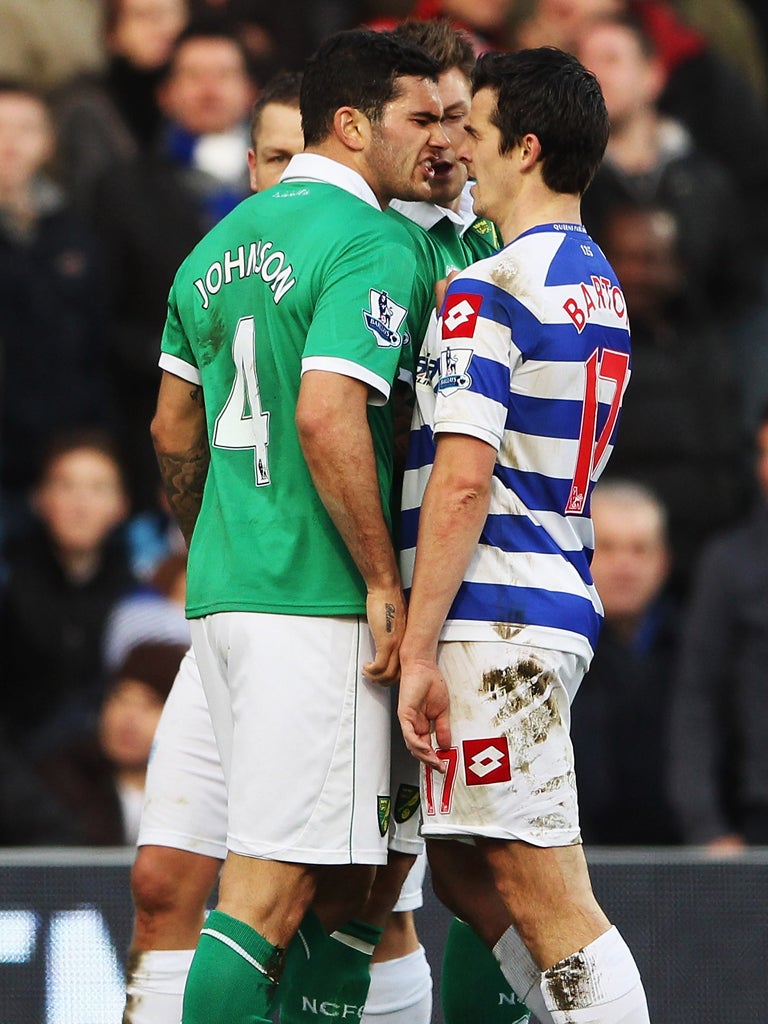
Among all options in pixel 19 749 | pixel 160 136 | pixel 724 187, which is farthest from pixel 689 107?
pixel 19 749

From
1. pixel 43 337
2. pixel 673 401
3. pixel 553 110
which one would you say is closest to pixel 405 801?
pixel 553 110

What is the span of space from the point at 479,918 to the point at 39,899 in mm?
1449

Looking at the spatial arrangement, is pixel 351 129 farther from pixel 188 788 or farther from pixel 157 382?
pixel 157 382

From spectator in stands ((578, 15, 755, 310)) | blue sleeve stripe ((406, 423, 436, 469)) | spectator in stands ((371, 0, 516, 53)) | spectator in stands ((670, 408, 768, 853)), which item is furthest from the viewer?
spectator in stands ((371, 0, 516, 53))

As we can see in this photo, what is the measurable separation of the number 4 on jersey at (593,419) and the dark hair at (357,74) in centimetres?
68

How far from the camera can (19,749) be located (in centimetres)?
655

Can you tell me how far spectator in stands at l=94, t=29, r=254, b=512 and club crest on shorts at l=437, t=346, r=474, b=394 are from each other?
3851 mm

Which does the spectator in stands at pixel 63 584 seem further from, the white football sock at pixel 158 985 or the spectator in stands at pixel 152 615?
the white football sock at pixel 158 985

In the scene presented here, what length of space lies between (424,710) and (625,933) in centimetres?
153

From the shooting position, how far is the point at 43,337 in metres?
6.89

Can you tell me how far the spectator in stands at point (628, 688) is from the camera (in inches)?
247

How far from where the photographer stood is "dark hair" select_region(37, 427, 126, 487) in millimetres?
6785

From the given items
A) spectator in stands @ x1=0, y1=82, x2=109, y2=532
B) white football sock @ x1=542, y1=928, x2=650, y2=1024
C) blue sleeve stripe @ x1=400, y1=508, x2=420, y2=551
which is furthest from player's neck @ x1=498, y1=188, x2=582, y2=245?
spectator in stands @ x1=0, y1=82, x2=109, y2=532

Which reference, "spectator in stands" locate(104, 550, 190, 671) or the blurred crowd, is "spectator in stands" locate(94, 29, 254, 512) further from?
"spectator in stands" locate(104, 550, 190, 671)
